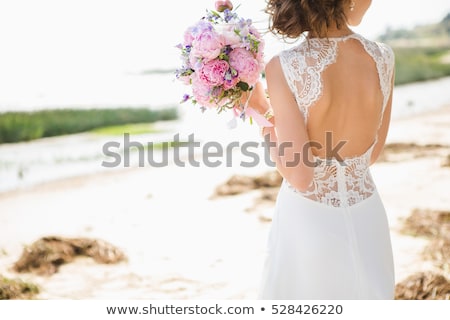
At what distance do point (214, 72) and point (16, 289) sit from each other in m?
2.85

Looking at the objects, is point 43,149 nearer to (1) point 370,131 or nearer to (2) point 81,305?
(2) point 81,305

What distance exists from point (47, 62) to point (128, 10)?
4312mm

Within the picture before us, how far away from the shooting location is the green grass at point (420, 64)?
21.8 metres

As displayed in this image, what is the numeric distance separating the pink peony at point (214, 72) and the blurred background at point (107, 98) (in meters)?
0.19

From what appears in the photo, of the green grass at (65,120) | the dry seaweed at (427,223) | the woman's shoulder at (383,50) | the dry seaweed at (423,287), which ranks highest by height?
the green grass at (65,120)

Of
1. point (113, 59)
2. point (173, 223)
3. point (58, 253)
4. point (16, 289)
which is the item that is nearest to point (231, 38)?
point (16, 289)

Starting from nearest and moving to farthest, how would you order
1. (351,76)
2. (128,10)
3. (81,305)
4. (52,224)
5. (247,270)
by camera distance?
(351,76), (81,305), (247,270), (52,224), (128,10)

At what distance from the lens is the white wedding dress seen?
1.95 metres

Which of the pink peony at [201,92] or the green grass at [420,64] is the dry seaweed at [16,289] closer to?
the pink peony at [201,92]

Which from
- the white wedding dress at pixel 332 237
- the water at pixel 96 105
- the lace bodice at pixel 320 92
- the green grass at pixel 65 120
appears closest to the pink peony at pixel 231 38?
the lace bodice at pixel 320 92

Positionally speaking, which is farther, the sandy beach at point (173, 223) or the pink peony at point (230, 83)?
the sandy beach at point (173, 223)

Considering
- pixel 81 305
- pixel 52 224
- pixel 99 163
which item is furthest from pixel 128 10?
pixel 81 305

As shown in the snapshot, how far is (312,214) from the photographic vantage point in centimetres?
196

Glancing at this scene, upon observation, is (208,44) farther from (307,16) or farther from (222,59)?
(307,16)
